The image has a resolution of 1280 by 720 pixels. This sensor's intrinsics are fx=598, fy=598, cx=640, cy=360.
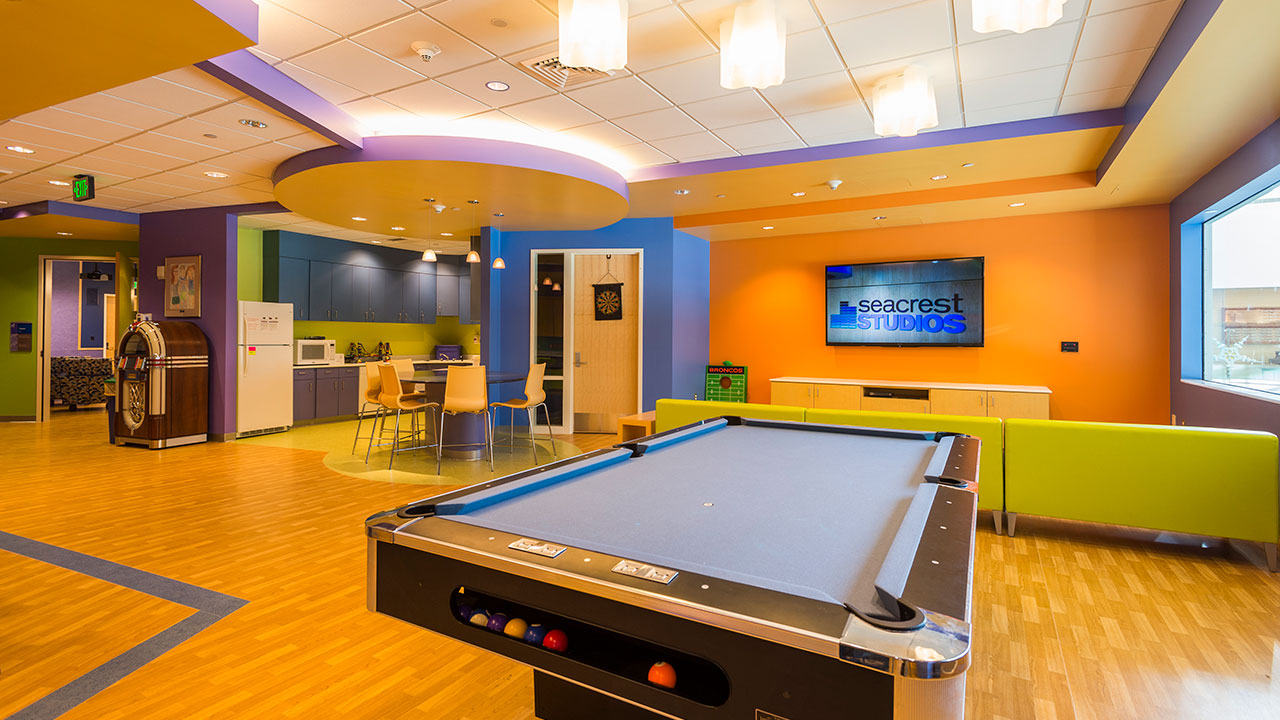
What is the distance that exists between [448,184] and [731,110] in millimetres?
2567

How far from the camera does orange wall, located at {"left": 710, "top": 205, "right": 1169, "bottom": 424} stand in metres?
5.71

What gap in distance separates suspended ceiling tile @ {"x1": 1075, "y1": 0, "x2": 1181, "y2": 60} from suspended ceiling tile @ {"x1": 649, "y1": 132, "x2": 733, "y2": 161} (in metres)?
2.33

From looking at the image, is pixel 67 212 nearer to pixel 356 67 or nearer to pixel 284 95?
pixel 284 95

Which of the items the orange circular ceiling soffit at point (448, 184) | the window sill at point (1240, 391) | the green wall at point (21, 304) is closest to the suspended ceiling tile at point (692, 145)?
the orange circular ceiling soffit at point (448, 184)

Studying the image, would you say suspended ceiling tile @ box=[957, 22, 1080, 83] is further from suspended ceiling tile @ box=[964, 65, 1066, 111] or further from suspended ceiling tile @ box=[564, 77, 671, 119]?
suspended ceiling tile @ box=[564, 77, 671, 119]

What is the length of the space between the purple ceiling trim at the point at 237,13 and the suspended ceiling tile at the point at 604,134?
2.22m

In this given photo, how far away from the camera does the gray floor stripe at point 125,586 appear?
1.98 meters

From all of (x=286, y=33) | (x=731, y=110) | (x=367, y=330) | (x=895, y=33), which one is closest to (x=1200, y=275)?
(x=895, y=33)

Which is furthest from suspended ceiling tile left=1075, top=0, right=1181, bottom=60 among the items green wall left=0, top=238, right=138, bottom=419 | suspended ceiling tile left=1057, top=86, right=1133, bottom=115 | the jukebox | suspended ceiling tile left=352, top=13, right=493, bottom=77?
green wall left=0, top=238, right=138, bottom=419

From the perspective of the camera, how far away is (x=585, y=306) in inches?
300

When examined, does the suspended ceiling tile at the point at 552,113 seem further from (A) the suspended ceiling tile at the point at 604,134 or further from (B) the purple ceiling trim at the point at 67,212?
(B) the purple ceiling trim at the point at 67,212

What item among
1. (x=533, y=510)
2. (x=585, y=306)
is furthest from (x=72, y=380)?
(x=533, y=510)

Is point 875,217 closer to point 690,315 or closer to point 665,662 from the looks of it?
point 690,315

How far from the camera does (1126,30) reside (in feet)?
9.75
